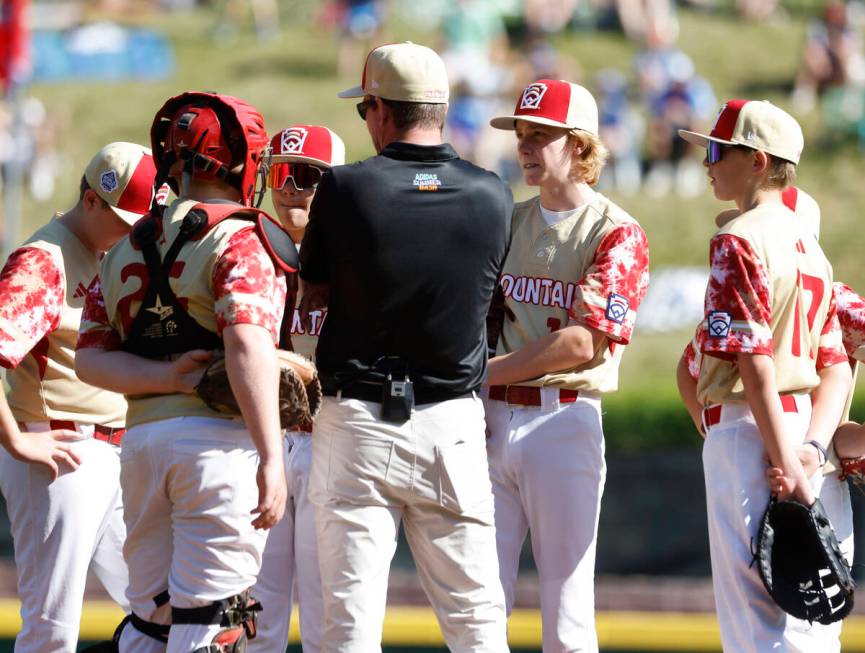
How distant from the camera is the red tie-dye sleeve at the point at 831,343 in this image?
4.23 m

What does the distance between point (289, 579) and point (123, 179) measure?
1.50 meters

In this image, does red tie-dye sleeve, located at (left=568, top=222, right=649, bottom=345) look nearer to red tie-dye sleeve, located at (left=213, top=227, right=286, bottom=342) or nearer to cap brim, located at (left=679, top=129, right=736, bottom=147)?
cap brim, located at (left=679, top=129, right=736, bottom=147)

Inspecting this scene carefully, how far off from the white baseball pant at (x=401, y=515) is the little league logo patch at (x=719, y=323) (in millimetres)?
788

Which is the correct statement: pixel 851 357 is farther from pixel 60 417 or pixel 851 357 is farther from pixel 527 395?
pixel 60 417

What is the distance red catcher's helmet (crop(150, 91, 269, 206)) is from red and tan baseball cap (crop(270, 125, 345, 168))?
1.04 metres

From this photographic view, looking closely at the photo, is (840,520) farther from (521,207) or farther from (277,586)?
(277,586)

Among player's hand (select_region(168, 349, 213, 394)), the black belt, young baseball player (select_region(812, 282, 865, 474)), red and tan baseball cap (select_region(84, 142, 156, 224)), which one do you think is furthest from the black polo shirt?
young baseball player (select_region(812, 282, 865, 474))

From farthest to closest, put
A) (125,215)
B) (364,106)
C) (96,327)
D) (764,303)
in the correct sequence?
(125,215) < (764,303) < (364,106) < (96,327)

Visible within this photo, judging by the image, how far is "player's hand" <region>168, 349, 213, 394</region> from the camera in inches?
138

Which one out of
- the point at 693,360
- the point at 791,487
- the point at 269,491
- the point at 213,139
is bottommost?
the point at 791,487

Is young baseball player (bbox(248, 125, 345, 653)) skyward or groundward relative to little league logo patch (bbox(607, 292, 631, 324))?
groundward

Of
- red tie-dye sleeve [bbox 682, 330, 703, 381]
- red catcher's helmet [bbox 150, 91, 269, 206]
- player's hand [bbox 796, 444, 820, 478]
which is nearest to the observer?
red catcher's helmet [bbox 150, 91, 269, 206]

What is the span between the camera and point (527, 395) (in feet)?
14.4

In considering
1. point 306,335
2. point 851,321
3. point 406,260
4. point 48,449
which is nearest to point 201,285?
point 406,260
